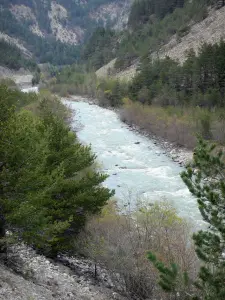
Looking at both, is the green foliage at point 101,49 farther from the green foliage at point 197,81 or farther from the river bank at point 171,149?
the river bank at point 171,149

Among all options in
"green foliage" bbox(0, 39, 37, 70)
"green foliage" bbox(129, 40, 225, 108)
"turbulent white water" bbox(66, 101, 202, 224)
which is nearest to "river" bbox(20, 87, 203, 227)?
"turbulent white water" bbox(66, 101, 202, 224)

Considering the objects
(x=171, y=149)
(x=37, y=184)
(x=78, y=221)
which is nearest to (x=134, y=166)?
(x=171, y=149)

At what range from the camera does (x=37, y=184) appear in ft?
46.8

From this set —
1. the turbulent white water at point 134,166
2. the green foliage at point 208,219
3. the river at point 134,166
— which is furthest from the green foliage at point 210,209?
the turbulent white water at point 134,166

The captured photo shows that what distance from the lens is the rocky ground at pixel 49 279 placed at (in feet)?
40.5

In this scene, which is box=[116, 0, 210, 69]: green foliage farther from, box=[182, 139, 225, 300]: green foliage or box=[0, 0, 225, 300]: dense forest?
box=[182, 139, 225, 300]: green foliage

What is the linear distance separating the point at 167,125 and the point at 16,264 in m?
37.2

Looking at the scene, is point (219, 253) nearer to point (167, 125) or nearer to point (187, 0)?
point (167, 125)

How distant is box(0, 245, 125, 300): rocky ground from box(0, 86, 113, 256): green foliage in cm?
102

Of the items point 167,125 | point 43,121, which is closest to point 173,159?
point 167,125

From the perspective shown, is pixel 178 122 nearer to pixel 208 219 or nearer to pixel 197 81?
pixel 197 81

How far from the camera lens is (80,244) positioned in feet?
59.4

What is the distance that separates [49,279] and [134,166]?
77.4ft

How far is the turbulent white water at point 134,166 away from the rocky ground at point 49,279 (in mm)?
9308
